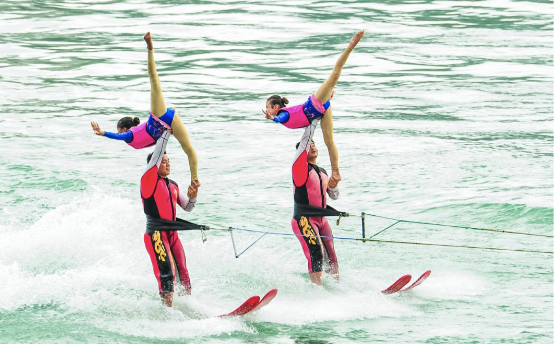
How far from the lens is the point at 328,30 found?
37.9 metres

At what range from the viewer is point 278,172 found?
20188 mm

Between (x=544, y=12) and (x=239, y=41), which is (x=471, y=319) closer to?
(x=239, y=41)

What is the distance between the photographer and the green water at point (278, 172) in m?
12.1

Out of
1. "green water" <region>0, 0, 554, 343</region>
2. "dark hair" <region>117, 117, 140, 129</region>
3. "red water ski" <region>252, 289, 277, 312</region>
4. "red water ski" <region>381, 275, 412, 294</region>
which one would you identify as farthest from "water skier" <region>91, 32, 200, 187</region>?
"red water ski" <region>381, 275, 412, 294</region>

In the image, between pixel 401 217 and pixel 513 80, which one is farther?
pixel 513 80

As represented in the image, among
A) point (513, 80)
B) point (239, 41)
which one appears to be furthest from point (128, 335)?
point (239, 41)

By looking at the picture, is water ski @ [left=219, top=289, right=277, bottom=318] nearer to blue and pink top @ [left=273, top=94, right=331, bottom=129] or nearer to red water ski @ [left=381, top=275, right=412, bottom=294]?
red water ski @ [left=381, top=275, right=412, bottom=294]

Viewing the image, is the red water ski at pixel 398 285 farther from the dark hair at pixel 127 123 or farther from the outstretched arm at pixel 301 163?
the dark hair at pixel 127 123

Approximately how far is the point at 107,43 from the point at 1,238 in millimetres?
21753

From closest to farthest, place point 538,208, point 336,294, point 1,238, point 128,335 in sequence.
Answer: point 128,335
point 336,294
point 1,238
point 538,208

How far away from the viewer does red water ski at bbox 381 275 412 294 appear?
1255 centimetres

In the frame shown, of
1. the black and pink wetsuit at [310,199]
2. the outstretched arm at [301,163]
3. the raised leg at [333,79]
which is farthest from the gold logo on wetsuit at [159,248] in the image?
the raised leg at [333,79]

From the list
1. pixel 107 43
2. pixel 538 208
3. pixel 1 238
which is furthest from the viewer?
pixel 107 43

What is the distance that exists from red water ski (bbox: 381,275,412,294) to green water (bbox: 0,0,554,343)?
0.19 metres
